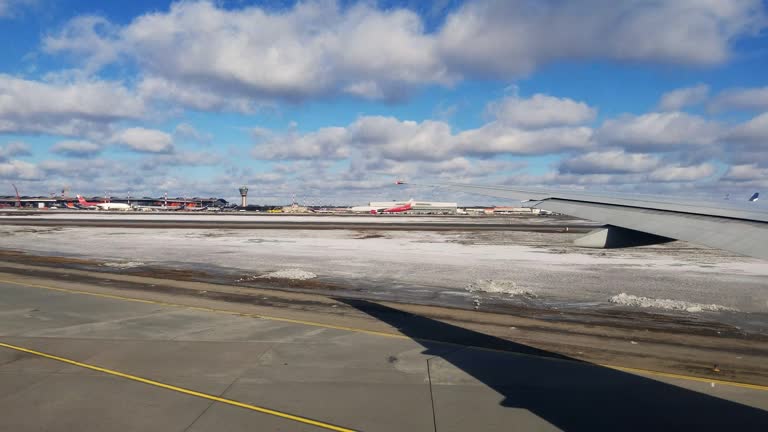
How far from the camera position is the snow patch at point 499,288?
1914cm

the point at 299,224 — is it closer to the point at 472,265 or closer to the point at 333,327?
the point at 472,265

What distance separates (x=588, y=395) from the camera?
8711mm

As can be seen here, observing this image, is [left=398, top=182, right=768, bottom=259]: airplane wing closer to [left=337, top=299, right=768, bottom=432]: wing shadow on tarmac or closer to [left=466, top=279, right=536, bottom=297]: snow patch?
[left=337, top=299, right=768, bottom=432]: wing shadow on tarmac

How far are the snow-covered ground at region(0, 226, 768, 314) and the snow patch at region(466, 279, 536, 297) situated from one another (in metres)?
0.04

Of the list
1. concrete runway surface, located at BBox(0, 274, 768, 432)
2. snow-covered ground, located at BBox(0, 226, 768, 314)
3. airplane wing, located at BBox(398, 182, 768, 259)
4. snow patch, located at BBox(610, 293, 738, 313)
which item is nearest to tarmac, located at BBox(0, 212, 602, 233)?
snow-covered ground, located at BBox(0, 226, 768, 314)

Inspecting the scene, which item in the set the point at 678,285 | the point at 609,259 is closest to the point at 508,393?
the point at 678,285

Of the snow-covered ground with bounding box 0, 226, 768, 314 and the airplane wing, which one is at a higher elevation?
the airplane wing

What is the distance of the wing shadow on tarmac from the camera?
7594 millimetres

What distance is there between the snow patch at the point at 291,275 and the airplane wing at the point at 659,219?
13.4 m

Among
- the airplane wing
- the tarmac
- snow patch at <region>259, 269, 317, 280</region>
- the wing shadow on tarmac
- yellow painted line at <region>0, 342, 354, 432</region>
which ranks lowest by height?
the wing shadow on tarmac

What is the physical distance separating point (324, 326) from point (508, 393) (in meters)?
6.33

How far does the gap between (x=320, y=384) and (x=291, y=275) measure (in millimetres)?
14147

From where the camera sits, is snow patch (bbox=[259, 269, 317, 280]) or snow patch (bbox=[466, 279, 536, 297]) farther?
snow patch (bbox=[259, 269, 317, 280])

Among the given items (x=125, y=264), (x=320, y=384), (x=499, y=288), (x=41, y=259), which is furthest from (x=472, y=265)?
(x=41, y=259)
